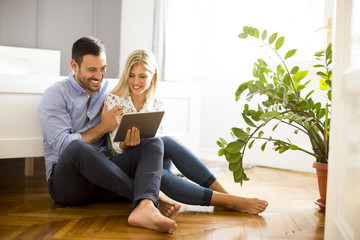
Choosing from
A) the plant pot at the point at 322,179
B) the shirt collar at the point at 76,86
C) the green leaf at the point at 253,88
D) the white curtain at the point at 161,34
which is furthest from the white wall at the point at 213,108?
the shirt collar at the point at 76,86

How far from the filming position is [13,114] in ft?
7.23

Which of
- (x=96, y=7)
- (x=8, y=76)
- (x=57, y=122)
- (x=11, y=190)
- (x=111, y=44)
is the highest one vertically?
(x=96, y=7)

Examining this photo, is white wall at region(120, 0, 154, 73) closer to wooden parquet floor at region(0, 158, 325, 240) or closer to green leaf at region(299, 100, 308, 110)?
wooden parquet floor at region(0, 158, 325, 240)

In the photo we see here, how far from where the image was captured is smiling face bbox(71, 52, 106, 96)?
2123 millimetres

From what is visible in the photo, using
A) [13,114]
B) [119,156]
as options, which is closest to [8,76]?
[13,114]

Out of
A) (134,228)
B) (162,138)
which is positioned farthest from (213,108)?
(134,228)

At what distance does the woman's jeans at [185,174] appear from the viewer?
1984 millimetres

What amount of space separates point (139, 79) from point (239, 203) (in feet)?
2.45

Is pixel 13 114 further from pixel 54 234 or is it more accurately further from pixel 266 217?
pixel 266 217

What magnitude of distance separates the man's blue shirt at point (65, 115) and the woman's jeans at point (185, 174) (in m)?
0.32

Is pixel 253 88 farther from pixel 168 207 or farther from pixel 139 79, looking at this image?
pixel 168 207

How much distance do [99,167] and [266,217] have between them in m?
0.77

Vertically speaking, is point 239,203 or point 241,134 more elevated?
point 241,134

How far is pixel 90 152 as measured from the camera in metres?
1.85
